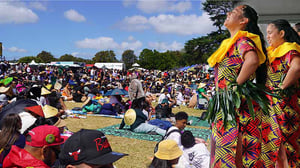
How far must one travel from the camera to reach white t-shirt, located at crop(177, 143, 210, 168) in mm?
4211

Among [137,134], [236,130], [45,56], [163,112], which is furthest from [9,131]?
[45,56]

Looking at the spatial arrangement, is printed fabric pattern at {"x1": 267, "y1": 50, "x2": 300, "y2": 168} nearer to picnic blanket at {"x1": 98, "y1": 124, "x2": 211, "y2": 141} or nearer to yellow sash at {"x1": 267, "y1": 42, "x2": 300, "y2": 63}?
yellow sash at {"x1": 267, "y1": 42, "x2": 300, "y2": 63}

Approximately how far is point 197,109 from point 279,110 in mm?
11481

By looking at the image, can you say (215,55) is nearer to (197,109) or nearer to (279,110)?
(279,110)

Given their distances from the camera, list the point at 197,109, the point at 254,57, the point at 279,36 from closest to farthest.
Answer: the point at 254,57 → the point at 279,36 → the point at 197,109

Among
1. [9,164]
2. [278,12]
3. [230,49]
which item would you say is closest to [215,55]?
[230,49]

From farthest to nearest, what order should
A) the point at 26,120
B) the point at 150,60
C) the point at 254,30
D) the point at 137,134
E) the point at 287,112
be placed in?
the point at 150,60 → the point at 137,134 → the point at 26,120 → the point at 287,112 → the point at 254,30

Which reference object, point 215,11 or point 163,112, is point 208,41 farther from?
point 163,112

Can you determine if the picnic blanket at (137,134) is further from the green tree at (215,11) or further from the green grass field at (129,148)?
the green tree at (215,11)

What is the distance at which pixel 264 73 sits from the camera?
2.62 metres

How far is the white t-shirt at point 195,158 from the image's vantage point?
4211 mm

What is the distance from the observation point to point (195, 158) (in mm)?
4367

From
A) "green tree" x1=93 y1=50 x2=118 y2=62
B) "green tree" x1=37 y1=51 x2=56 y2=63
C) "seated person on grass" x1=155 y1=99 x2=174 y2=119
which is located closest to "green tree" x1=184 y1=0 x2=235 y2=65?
"seated person on grass" x1=155 y1=99 x2=174 y2=119

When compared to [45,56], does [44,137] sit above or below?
below
